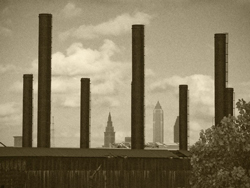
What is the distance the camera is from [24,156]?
1839 inches

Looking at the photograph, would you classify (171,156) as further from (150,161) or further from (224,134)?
(224,134)

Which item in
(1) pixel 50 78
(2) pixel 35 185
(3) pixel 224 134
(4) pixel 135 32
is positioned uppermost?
(4) pixel 135 32

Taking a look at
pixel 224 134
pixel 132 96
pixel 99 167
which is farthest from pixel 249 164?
pixel 132 96

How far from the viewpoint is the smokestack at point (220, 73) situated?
6538 centimetres

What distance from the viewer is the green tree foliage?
4025 cm

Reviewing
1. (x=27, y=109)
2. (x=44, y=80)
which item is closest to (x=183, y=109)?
(x=27, y=109)

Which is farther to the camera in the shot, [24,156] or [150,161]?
[150,161]

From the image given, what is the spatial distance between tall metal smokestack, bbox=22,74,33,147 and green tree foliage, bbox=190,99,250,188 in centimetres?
2562

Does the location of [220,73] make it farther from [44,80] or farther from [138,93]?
[44,80]

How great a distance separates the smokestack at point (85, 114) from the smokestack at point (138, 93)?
20.0ft

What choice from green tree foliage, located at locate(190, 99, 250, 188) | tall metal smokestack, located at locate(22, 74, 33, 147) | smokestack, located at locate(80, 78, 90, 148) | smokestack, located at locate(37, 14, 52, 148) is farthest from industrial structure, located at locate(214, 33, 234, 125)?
green tree foliage, located at locate(190, 99, 250, 188)

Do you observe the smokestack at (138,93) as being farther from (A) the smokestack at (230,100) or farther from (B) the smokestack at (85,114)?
(A) the smokestack at (230,100)

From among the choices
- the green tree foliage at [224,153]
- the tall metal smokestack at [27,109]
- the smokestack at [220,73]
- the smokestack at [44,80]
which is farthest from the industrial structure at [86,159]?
the green tree foliage at [224,153]

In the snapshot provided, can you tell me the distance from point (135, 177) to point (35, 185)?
29.6 ft
